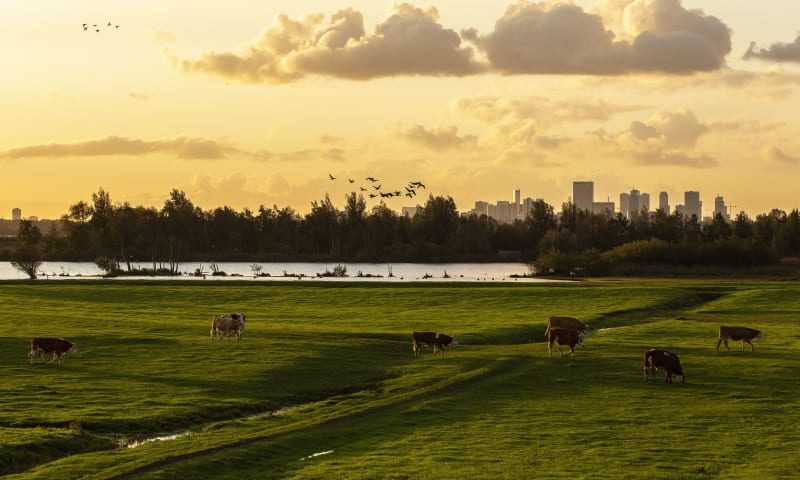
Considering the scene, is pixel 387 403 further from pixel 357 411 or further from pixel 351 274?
pixel 351 274

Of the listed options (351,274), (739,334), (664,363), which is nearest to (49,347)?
(664,363)

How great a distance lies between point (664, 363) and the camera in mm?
36156

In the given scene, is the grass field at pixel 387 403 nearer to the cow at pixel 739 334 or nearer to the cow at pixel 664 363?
the cow at pixel 664 363

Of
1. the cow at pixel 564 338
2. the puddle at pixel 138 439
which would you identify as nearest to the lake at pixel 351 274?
the cow at pixel 564 338

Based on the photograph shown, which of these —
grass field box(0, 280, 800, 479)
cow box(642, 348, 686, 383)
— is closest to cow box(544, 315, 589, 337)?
grass field box(0, 280, 800, 479)

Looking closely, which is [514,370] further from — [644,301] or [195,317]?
[644,301]

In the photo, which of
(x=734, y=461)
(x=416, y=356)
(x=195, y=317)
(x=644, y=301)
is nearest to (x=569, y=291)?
(x=644, y=301)

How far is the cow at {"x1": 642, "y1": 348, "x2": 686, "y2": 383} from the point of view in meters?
36.0

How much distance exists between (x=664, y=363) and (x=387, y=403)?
1122cm

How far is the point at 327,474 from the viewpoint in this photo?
22.7 meters

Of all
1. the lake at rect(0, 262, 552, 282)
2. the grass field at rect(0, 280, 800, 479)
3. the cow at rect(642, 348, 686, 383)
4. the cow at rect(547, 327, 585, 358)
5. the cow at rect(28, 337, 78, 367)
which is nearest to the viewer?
the grass field at rect(0, 280, 800, 479)

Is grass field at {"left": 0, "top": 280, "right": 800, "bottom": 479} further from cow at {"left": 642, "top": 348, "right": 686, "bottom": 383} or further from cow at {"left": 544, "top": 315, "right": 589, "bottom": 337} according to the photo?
cow at {"left": 544, "top": 315, "right": 589, "bottom": 337}

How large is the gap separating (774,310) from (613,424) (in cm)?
4737

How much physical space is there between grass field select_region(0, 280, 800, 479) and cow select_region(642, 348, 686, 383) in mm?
704
